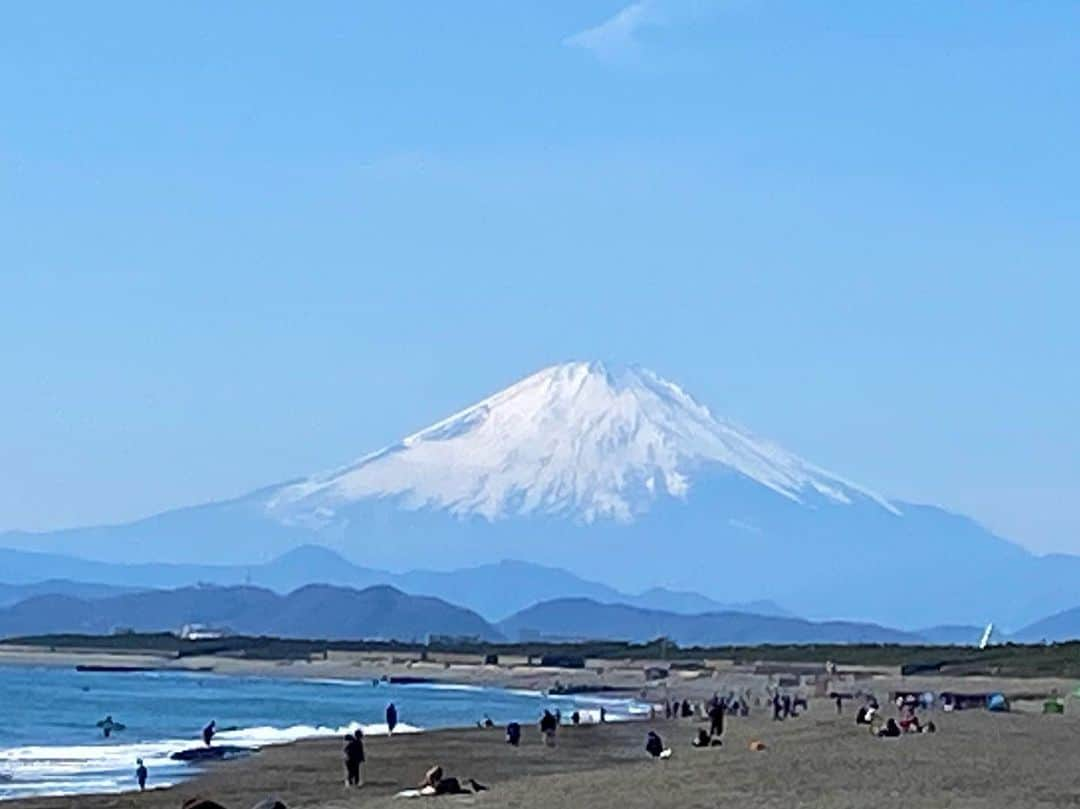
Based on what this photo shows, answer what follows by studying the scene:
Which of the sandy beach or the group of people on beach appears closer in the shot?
the sandy beach

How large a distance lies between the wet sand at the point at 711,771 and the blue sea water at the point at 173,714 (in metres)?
3.38

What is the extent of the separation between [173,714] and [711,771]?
49.6 m

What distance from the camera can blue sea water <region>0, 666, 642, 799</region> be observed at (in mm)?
46438

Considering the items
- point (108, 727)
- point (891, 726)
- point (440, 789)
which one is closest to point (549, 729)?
point (891, 726)

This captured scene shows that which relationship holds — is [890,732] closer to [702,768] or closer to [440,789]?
[702,768]

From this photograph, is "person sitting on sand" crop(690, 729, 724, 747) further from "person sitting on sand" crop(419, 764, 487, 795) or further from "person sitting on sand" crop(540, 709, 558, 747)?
"person sitting on sand" crop(419, 764, 487, 795)

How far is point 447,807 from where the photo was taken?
2741 centimetres

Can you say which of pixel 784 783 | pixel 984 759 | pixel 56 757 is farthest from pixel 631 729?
pixel 784 783

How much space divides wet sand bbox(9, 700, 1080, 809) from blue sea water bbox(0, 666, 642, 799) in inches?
133

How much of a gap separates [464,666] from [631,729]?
262ft

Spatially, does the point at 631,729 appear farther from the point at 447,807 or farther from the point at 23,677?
the point at 23,677

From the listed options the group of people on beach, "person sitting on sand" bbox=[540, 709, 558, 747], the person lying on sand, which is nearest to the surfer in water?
"person sitting on sand" bbox=[540, 709, 558, 747]

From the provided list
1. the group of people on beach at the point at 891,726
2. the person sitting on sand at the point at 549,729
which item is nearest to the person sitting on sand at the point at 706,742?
the group of people on beach at the point at 891,726

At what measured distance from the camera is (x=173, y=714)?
78500 mm
